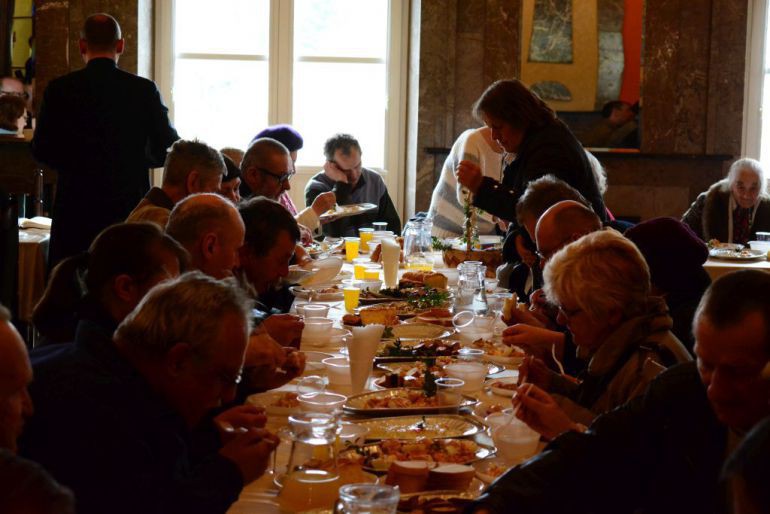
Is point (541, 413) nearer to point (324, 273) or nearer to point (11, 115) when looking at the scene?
point (324, 273)

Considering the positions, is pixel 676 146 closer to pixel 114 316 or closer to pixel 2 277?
pixel 2 277

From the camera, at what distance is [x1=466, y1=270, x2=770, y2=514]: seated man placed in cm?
159

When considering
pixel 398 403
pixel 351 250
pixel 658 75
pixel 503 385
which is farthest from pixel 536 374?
pixel 658 75

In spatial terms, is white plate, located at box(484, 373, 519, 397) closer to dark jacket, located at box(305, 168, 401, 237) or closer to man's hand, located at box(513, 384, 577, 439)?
man's hand, located at box(513, 384, 577, 439)

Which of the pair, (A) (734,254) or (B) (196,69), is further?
(B) (196,69)

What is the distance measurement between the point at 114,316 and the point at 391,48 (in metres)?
6.88

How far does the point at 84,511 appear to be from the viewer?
5.32 ft

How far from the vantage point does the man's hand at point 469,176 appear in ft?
15.1

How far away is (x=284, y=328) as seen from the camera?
3.07 m

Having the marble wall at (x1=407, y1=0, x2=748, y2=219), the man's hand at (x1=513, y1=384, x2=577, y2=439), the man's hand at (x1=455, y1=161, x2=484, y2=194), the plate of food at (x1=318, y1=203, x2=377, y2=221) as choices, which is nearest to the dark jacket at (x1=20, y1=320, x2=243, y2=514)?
the man's hand at (x1=513, y1=384, x2=577, y2=439)

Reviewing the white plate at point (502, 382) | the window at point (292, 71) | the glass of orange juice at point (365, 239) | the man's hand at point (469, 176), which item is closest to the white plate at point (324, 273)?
the man's hand at point (469, 176)

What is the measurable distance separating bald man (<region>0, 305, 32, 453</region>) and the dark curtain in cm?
846

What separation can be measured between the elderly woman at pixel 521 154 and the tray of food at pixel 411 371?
142 cm

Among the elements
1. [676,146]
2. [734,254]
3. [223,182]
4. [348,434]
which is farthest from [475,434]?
[676,146]
